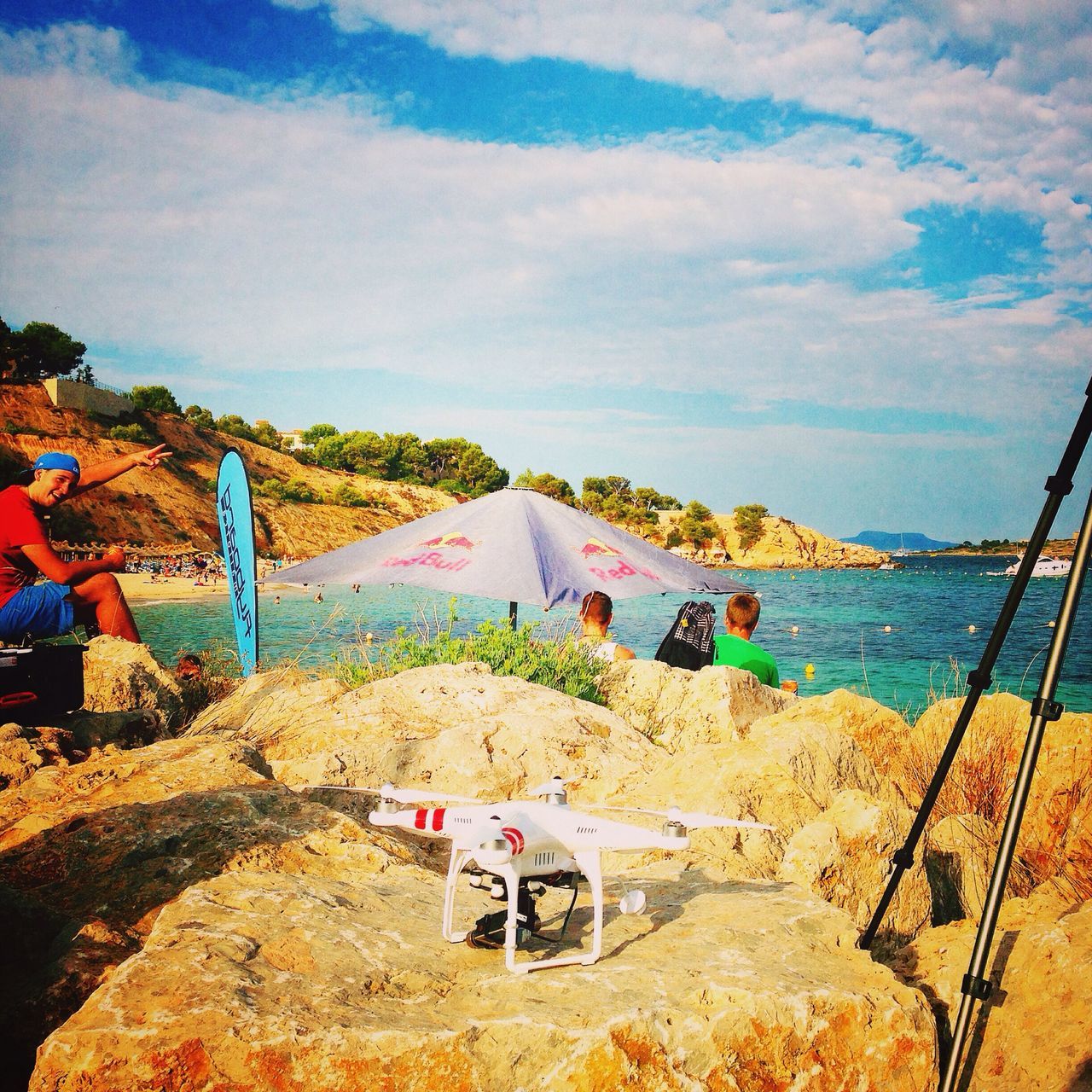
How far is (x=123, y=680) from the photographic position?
5.55 metres

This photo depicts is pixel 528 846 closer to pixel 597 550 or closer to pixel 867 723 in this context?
pixel 867 723

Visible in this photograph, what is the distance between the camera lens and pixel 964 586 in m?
82.9

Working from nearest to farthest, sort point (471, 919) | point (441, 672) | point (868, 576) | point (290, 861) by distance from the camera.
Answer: point (471, 919), point (290, 861), point (441, 672), point (868, 576)

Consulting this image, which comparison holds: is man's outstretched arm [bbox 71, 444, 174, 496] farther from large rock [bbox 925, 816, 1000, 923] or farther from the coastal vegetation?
the coastal vegetation

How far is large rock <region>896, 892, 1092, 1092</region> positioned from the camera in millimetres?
2432

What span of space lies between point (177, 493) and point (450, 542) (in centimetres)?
5704

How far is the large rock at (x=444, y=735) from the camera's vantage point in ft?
16.3

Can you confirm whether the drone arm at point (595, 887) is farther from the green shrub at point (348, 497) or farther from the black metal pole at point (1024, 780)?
the green shrub at point (348, 497)

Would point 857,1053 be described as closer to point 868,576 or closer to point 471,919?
point 471,919

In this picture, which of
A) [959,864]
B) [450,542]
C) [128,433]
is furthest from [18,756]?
[128,433]

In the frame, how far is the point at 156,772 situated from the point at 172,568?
45.2 m

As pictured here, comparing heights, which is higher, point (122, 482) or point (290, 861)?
point (122, 482)

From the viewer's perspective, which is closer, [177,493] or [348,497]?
[177,493]

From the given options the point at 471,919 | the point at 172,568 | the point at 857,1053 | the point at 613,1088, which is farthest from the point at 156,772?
the point at 172,568
